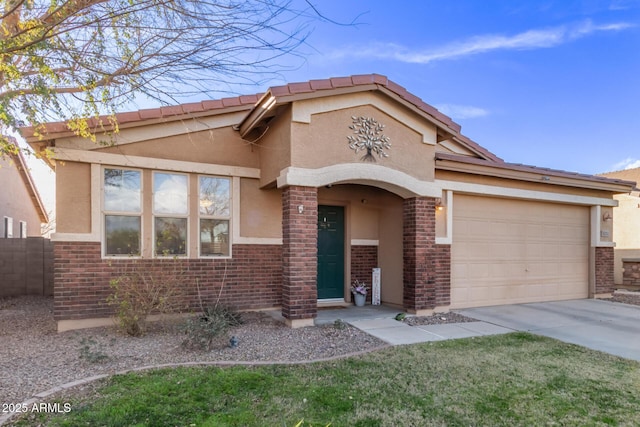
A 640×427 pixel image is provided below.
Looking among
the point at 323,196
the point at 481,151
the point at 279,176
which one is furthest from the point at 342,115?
the point at 481,151

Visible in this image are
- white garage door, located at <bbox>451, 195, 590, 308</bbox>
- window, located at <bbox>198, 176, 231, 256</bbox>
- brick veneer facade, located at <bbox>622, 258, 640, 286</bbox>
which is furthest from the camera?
brick veneer facade, located at <bbox>622, 258, 640, 286</bbox>

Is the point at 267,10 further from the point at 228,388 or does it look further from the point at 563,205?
the point at 563,205

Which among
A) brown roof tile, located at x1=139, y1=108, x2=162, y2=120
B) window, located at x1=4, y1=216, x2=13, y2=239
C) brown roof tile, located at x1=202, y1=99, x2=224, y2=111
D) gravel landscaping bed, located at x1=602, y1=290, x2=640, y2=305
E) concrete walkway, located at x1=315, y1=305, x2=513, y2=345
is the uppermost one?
brown roof tile, located at x1=202, y1=99, x2=224, y2=111

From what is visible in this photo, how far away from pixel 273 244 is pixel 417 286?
3.21 metres

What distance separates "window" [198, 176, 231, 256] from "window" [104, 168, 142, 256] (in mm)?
1172

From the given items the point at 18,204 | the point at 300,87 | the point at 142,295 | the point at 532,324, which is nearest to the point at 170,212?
the point at 142,295

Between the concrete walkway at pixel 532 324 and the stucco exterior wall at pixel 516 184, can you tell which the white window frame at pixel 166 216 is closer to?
the concrete walkway at pixel 532 324

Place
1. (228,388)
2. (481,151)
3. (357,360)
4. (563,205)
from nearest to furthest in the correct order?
(228,388) → (357,360) → (563,205) → (481,151)

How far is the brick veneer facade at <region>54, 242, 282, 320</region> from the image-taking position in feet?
20.5

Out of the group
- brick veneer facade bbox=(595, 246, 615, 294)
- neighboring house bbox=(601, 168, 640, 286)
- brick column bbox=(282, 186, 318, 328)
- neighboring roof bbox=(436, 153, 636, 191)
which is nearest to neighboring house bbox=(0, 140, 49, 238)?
brick column bbox=(282, 186, 318, 328)

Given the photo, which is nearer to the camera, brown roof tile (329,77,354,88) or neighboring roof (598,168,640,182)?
brown roof tile (329,77,354,88)

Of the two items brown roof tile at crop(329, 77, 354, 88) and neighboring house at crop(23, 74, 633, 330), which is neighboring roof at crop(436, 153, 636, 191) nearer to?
neighboring house at crop(23, 74, 633, 330)

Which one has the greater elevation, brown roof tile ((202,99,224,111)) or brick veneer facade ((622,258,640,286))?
brown roof tile ((202,99,224,111))

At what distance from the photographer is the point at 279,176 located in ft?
22.0
